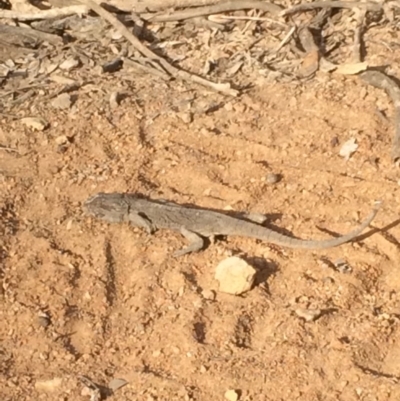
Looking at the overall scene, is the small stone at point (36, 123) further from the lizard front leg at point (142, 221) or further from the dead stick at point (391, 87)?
the dead stick at point (391, 87)

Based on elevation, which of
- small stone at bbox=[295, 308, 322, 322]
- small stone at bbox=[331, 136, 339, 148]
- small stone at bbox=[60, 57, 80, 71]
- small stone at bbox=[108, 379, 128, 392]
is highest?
small stone at bbox=[331, 136, 339, 148]

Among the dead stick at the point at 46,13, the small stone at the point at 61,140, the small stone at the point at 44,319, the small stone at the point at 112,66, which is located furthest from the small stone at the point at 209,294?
the dead stick at the point at 46,13

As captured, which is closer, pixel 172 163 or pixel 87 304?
pixel 87 304

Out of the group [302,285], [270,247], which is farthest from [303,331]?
[270,247]

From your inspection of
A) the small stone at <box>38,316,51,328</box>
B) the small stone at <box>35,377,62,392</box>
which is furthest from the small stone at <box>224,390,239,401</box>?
the small stone at <box>38,316,51,328</box>

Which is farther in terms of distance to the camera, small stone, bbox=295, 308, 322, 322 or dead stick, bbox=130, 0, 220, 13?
dead stick, bbox=130, 0, 220, 13

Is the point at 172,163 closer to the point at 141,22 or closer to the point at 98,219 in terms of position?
the point at 98,219

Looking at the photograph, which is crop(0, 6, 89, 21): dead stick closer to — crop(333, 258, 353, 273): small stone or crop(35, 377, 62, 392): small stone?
crop(333, 258, 353, 273): small stone

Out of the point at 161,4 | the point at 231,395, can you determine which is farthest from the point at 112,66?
the point at 231,395
